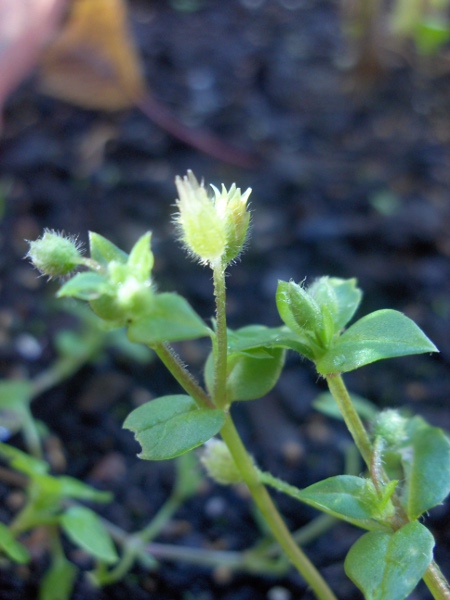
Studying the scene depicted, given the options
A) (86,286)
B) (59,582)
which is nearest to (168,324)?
(86,286)

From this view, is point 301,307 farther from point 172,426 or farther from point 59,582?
point 59,582

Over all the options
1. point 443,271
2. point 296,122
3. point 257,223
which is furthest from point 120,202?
point 443,271

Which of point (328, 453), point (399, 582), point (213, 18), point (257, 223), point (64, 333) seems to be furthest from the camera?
point (213, 18)

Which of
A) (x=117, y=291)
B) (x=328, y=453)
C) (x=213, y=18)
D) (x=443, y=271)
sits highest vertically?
(x=117, y=291)

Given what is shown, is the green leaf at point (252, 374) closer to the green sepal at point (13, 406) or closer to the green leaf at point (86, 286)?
the green leaf at point (86, 286)

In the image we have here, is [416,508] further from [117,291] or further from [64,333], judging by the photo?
[64,333]

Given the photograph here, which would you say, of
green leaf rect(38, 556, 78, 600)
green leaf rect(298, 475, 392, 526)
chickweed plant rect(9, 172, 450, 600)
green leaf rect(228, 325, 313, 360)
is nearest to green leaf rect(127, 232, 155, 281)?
chickweed plant rect(9, 172, 450, 600)

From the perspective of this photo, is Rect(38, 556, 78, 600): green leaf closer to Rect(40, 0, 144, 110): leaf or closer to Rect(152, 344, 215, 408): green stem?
Rect(152, 344, 215, 408): green stem

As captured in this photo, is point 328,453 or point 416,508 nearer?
point 416,508
